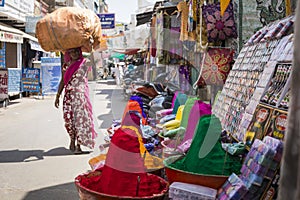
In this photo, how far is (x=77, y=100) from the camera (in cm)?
662

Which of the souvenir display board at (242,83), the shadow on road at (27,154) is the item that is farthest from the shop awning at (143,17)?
the souvenir display board at (242,83)

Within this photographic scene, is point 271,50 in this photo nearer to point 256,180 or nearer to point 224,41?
point 256,180

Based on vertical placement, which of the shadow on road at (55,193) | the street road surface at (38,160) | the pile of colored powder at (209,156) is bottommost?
the shadow on road at (55,193)

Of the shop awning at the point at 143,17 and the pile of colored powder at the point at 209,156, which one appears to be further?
the shop awning at the point at 143,17

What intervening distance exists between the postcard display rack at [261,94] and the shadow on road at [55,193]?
77.6 inches

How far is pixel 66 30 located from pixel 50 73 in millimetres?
11256

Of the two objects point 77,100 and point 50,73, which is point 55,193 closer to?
point 77,100

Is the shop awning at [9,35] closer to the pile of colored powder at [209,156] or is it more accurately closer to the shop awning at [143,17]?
the shop awning at [143,17]

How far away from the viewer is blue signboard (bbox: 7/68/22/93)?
48.7 feet

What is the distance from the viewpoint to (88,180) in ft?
10.7

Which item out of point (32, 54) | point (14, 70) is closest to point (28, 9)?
point (32, 54)

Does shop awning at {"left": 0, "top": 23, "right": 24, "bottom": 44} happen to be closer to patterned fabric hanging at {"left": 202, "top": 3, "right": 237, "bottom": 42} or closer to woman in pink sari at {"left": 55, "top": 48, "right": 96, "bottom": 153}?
woman in pink sari at {"left": 55, "top": 48, "right": 96, "bottom": 153}

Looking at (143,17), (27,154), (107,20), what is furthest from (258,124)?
(107,20)

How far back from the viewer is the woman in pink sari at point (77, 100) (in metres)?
6.55
